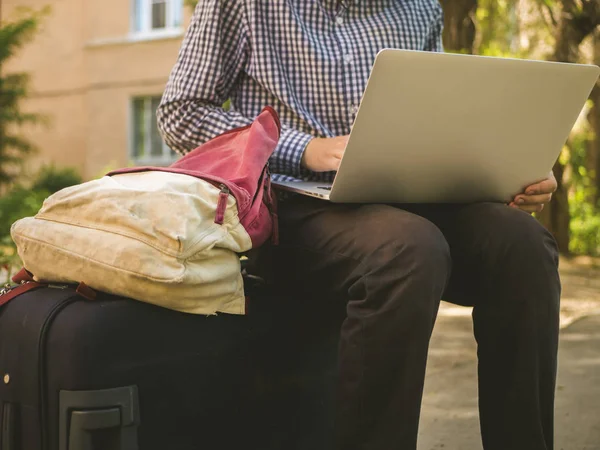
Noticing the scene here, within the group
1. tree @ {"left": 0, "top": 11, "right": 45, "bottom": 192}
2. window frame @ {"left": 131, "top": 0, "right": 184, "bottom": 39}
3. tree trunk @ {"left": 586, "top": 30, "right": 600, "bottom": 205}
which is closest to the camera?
tree @ {"left": 0, "top": 11, "right": 45, "bottom": 192}

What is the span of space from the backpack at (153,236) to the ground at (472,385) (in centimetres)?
109

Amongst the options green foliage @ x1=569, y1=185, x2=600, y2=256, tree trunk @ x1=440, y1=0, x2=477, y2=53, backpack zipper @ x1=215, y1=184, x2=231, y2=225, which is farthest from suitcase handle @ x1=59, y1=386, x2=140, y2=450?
green foliage @ x1=569, y1=185, x2=600, y2=256


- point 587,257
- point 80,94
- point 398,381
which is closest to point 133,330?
point 398,381

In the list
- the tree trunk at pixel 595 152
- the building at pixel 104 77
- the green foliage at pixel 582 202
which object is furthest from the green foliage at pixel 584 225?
the building at pixel 104 77

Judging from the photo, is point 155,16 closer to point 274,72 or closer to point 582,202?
point 582,202

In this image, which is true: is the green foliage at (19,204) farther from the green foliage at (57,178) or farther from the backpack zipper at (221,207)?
the backpack zipper at (221,207)

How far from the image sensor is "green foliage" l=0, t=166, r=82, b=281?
360 cm

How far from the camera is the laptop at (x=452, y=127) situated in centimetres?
142

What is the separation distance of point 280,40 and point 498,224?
0.71m

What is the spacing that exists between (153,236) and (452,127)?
0.61 meters

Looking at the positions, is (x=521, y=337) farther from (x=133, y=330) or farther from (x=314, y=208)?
(x=133, y=330)

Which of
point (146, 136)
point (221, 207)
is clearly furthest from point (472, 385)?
point (146, 136)

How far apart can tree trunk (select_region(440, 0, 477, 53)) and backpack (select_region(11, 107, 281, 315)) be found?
13.6 feet

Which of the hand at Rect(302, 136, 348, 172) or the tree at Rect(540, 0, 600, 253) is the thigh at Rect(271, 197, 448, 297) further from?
the tree at Rect(540, 0, 600, 253)
